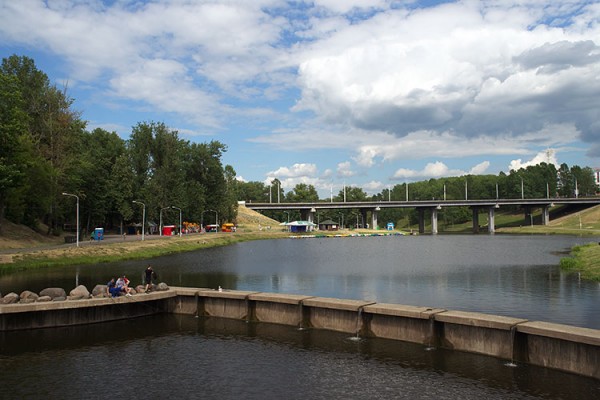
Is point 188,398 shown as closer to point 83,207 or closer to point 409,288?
point 409,288

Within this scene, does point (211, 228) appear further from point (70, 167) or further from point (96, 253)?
point (96, 253)

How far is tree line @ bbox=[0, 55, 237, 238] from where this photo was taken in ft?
232

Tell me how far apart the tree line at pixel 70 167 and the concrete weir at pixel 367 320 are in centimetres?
4178

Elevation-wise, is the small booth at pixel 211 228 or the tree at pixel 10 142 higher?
the tree at pixel 10 142

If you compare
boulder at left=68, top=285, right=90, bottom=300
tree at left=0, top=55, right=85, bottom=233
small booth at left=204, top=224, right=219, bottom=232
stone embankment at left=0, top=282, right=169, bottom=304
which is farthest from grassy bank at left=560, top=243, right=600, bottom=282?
small booth at left=204, top=224, right=219, bottom=232

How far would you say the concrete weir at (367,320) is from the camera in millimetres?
19516

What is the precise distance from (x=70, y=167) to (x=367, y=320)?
76961 millimetres

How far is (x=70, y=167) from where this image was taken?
8694cm

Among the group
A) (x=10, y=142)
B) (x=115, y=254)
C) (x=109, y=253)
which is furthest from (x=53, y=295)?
(x=10, y=142)

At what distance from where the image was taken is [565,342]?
1938 centimetres

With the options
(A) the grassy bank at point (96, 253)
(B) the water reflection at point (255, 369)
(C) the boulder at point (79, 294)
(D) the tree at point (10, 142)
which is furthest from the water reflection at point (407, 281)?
(D) the tree at point (10, 142)

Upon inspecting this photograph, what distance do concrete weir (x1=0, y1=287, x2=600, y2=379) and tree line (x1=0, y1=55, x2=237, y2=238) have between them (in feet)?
137

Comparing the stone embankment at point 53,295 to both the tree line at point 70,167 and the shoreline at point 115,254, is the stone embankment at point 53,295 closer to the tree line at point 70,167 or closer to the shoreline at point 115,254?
the shoreline at point 115,254

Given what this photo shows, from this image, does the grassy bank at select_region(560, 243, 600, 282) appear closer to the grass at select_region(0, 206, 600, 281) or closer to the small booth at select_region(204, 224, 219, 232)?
the grass at select_region(0, 206, 600, 281)
